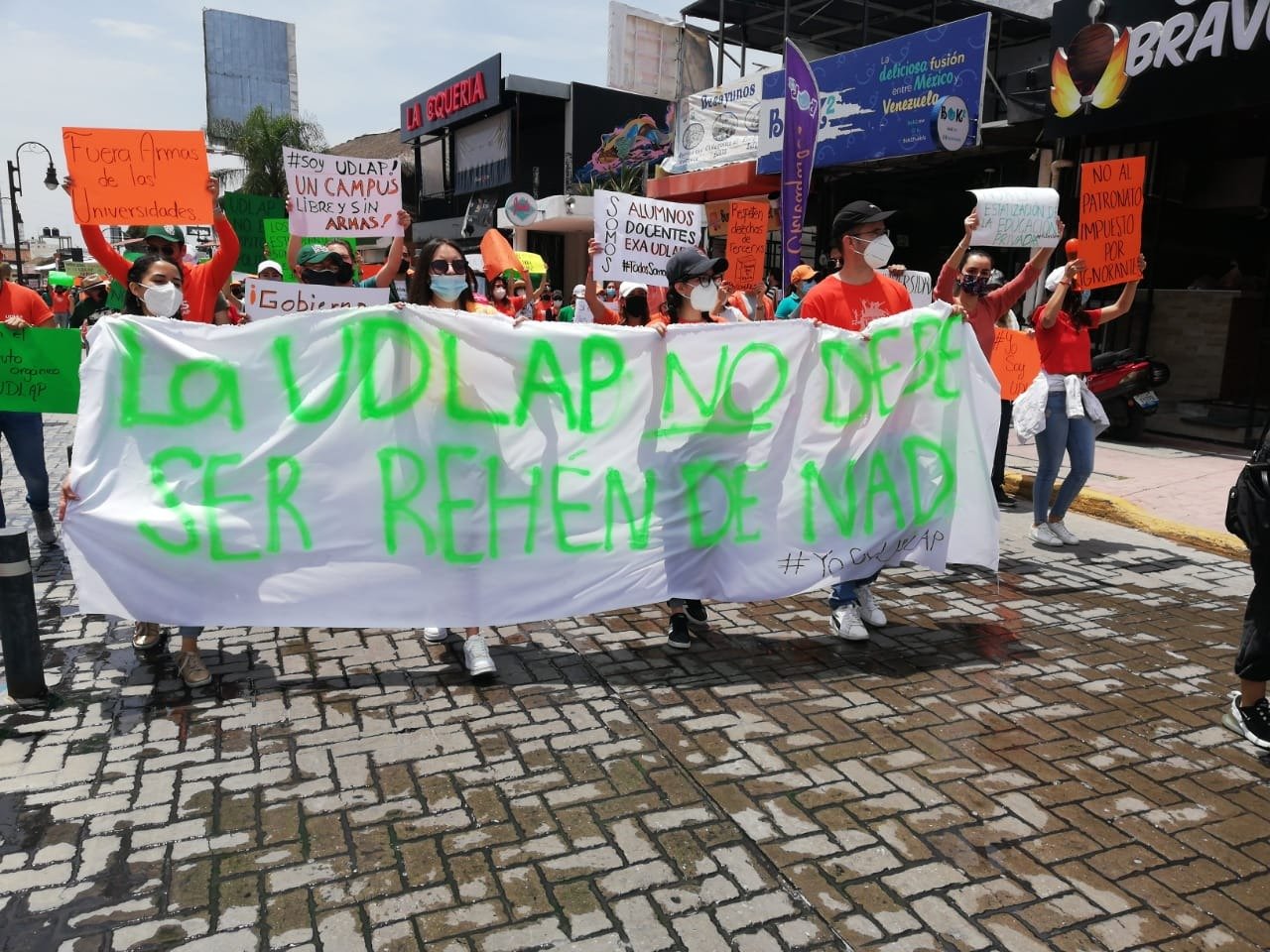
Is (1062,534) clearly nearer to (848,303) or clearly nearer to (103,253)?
(848,303)

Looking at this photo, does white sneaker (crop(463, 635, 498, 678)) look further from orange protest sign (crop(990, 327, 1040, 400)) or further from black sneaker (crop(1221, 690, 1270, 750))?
orange protest sign (crop(990, 327, 1040, 400))

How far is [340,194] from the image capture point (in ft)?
20.8

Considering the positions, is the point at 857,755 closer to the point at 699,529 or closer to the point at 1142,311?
the point at 699,529

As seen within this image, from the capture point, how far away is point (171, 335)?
4.02m

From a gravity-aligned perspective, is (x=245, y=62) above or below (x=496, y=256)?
above

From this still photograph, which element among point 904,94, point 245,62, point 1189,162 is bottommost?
point 1189,162

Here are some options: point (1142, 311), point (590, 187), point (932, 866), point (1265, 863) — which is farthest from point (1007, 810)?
point (590, 187)

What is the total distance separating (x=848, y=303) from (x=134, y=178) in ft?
12.6

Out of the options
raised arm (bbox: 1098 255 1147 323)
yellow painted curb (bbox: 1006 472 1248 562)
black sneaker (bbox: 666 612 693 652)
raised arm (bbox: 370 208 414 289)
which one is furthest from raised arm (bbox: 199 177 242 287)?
yellow painted curb (bbox: 1006 472 1248 562)

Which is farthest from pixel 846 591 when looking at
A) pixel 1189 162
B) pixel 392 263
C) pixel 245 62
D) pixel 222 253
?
pixel 245 62

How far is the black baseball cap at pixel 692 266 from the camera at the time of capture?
463cm

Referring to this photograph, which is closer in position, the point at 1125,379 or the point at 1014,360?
the point at 1014,360

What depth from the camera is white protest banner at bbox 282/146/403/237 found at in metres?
6.24

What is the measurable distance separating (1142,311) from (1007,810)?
10.2 meters
